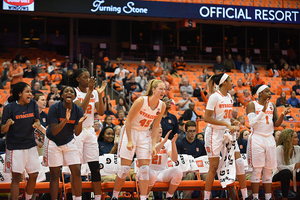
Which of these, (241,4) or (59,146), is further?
(241,4)

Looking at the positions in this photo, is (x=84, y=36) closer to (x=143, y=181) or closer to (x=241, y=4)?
(x=241, y=4)

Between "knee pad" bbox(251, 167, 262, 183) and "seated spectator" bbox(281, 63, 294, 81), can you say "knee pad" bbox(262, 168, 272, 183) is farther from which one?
"seated spectator" bbox(281, 63, 294, 81)

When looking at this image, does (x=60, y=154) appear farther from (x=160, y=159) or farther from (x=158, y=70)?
(x=158, y=70)

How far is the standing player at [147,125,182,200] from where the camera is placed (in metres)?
6.28

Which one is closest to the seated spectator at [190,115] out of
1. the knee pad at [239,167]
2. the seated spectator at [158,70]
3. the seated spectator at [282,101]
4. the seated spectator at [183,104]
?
the seated spectator at [183,104]

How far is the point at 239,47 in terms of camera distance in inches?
854

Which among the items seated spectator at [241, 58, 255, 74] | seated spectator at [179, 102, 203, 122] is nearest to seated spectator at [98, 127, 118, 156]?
seated spectator at [179, 102, 203, 122]

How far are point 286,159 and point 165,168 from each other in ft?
7.82

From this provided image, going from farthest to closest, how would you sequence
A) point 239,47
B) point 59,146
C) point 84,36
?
point 239,47
point 84,36
point 59,146

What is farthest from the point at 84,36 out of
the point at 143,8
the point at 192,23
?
the point at 192,23

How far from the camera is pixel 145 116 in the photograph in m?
5.77

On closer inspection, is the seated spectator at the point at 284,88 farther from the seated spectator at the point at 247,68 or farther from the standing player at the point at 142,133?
the standing player at the point at 142,133

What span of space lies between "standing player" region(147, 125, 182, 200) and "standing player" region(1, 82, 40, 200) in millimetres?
1904

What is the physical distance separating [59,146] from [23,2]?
37.3 ft
